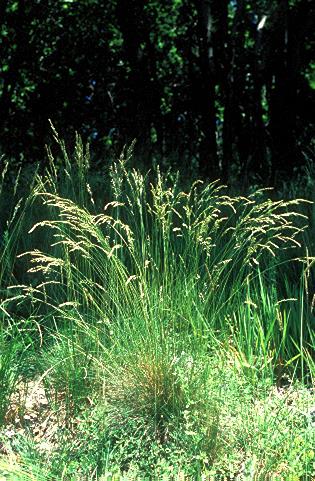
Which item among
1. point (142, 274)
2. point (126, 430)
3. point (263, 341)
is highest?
point (142, 274)

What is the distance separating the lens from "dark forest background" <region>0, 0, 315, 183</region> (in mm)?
9320

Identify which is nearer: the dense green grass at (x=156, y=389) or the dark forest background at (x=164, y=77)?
the dense green grass at (x=156, y=389)

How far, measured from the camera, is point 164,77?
10656 millimetres

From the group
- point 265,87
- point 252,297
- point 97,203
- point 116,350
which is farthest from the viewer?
point 265,87

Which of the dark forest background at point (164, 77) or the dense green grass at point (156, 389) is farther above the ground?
the dark forest background at point (164, 77)

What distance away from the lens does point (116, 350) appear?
145 inches

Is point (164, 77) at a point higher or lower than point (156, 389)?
higher

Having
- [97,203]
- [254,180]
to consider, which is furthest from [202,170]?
[97,203]

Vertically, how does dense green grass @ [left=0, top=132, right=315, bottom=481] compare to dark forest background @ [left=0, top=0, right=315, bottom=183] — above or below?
below

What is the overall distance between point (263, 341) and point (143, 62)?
6673mm

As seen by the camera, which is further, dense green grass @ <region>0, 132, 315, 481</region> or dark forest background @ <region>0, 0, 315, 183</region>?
dark forest background @ <region>0, 0, 315, 183</region>

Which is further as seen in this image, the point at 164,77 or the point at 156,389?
the point at 164,77

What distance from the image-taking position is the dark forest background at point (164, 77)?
30.6 feet

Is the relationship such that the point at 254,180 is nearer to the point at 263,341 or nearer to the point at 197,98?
the point at 197,98
